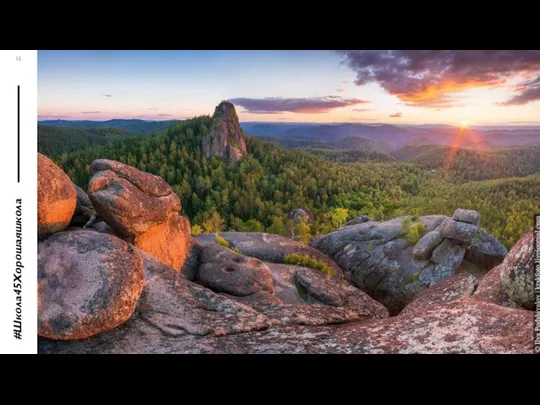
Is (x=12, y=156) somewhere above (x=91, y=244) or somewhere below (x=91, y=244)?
above

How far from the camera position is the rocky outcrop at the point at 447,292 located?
25.6 ft

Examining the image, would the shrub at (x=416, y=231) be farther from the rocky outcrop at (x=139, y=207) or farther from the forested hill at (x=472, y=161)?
the rocky outcrop at (x=139, y=207)

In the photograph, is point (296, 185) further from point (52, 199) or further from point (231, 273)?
point (52, 199)


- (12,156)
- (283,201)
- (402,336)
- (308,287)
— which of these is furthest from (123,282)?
(283,201)

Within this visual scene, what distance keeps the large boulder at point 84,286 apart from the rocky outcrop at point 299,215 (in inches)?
687

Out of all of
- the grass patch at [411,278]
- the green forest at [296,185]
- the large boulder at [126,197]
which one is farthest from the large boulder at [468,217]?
the large boulder at [126,197]

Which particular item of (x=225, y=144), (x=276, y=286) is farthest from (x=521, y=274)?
(x=225, y=144)

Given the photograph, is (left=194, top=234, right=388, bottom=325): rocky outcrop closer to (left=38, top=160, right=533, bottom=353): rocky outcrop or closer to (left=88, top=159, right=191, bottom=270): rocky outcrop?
(left=38, top=160, right=533, bottom=353): rocky outcrop

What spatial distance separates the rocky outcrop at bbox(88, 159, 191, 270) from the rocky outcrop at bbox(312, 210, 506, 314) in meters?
9.79

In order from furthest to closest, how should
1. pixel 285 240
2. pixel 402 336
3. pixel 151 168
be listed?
pixel 151 168, pixel 285 240, pixel 402 336

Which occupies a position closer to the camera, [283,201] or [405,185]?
[405,185]

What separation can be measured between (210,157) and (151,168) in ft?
14.6

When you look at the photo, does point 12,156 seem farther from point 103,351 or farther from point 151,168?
point 151,168

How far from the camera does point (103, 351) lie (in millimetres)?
5633
